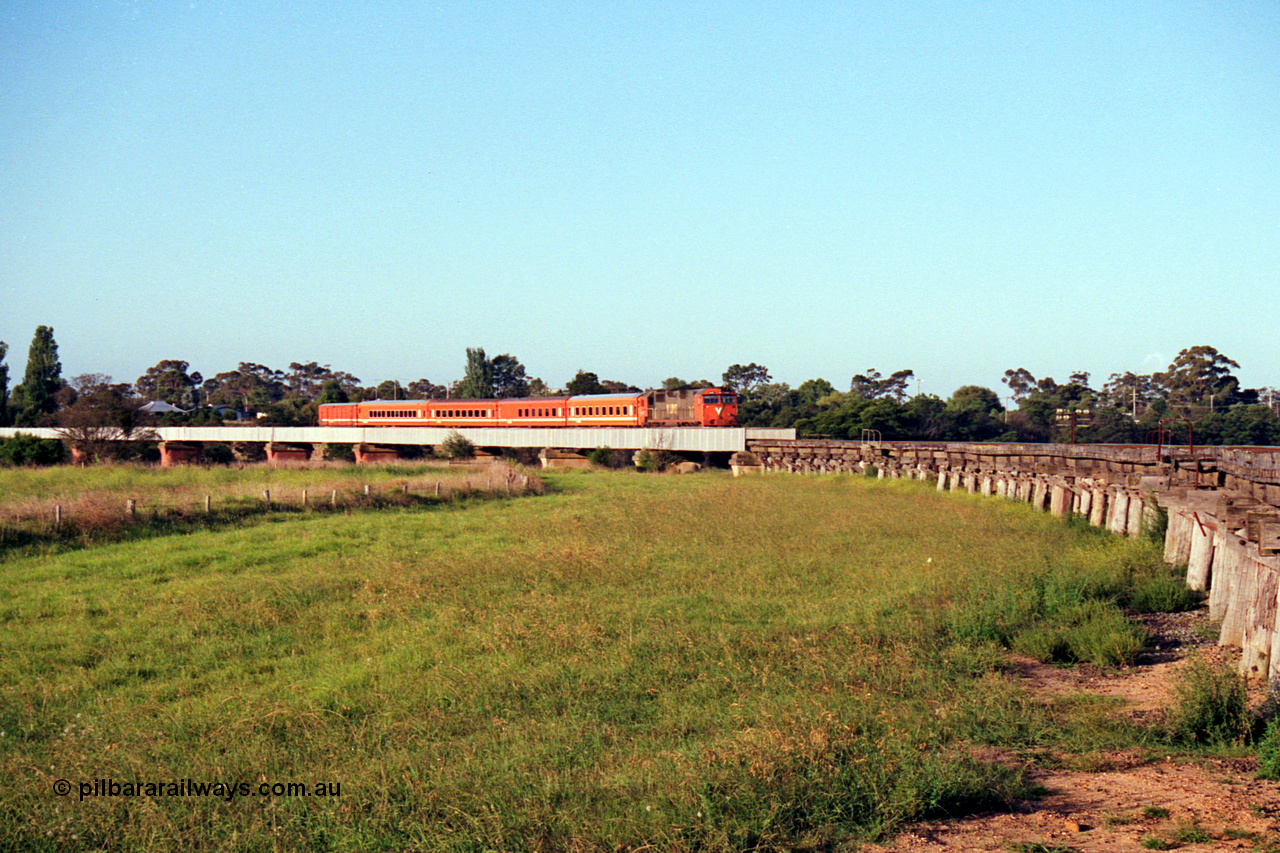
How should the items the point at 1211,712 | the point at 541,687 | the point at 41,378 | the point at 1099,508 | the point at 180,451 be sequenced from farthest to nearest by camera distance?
the point at 41,378 < the point at 180,451 < the point at 1099,508 < the point at 541,687 < the point at 1211,712

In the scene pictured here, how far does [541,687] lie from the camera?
8898 mm

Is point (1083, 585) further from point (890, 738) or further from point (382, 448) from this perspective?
point (382, 448)

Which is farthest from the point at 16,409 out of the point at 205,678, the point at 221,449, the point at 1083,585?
the point at 1083,585

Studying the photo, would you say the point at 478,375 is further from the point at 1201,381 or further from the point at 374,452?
the point at 1201,381

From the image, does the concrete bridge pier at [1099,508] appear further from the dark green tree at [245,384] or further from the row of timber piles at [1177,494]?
the dark green tree at [245,384]

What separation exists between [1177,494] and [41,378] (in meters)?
98.7

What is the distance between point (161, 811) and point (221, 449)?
62047mm

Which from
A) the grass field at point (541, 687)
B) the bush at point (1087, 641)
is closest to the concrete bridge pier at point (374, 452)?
the grass field at point (541, 687)

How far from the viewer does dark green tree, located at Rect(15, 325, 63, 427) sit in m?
84.3

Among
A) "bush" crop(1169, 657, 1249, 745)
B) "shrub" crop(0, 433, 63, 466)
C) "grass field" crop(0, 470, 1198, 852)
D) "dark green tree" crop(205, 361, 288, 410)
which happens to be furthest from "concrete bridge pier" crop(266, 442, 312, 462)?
"dark green tree" crop(205, 361, 288, 410)

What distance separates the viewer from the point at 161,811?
6121mm

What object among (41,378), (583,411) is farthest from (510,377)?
(583,411)

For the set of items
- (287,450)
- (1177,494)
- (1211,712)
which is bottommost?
(287,450)

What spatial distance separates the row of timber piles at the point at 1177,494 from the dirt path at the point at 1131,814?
5.35 feet
